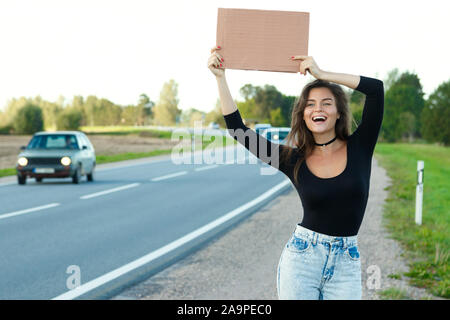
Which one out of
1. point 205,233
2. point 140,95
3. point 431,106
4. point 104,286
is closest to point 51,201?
point 205,233

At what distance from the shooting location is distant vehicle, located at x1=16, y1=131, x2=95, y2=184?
1658 cm

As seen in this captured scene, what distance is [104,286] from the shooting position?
5.84 meters

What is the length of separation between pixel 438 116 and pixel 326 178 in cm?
6748

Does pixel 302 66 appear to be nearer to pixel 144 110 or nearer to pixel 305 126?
pixel 305 126

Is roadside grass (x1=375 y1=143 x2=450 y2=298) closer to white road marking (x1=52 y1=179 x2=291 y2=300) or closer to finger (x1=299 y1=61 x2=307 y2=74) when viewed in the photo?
white road marking (x1=52 y1=179 x2=291 y2=300)

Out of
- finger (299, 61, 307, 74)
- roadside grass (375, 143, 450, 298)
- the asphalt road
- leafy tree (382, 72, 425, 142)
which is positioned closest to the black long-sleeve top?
finger (299, 61, 307, 74)

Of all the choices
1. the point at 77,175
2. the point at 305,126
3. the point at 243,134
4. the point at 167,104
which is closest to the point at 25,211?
the point at 77,175

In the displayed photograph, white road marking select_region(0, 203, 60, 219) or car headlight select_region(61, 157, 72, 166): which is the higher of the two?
car headlight select_region(61, 157, 72, 166)

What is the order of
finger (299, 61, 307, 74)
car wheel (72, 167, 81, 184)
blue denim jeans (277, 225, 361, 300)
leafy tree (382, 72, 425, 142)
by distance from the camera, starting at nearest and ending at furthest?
1. finger (299, 61, 307, 74)
2. blue denim jeans (277, 225, 361, 300)
3. car wheel (72, 167, 81, 184)
4. leafy tree (382, 72, 425, 142)

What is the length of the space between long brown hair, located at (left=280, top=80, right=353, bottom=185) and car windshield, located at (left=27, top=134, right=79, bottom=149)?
619 inches

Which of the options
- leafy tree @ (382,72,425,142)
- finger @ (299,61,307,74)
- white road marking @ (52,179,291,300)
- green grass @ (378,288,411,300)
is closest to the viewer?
finger @ (299,61,307,74)

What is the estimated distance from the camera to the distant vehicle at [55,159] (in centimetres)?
1658

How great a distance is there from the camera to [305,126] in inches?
109
